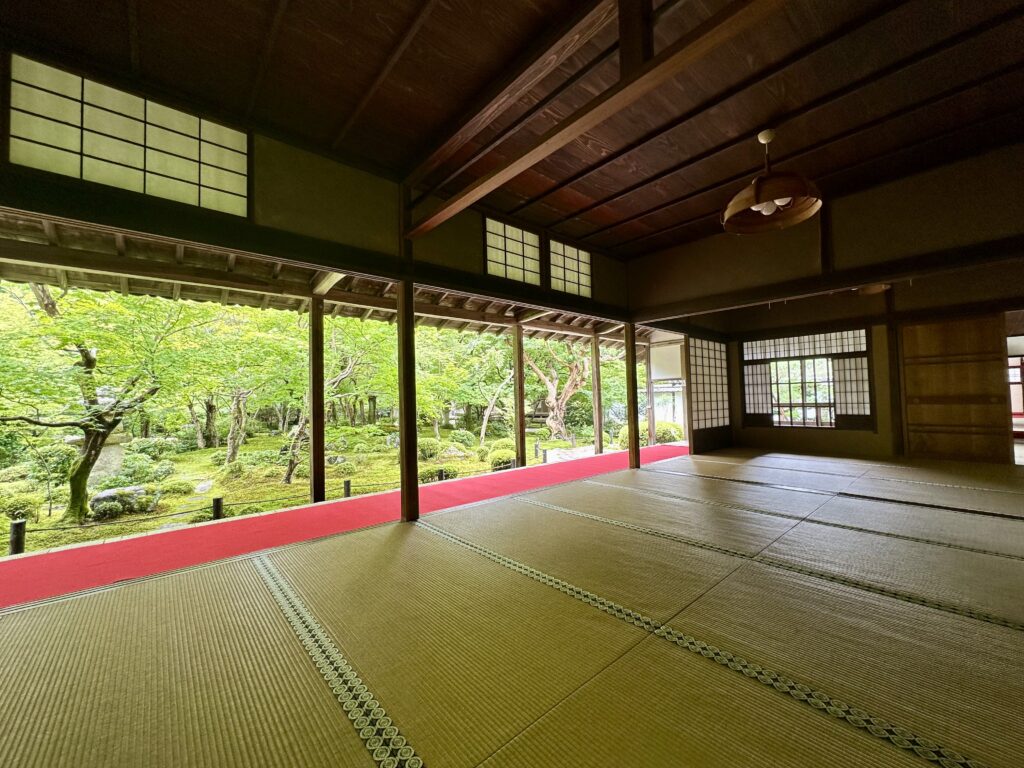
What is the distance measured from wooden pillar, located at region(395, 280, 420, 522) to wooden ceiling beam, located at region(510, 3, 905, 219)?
1630mm

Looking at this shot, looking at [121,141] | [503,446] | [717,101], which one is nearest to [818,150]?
[717,101]

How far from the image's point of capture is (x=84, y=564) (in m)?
2.45

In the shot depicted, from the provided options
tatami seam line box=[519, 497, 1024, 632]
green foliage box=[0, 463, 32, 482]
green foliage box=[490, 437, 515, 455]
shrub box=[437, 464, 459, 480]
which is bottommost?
shrub box=[437, 464, 459, 480]

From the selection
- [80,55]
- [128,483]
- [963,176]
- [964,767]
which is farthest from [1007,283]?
[128,483]

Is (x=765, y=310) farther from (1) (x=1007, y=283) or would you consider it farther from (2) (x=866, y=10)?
(2) (x=866, y=10)

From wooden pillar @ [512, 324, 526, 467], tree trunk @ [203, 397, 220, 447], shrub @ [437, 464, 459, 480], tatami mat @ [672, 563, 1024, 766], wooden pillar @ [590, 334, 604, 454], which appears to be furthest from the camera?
tree trunk @ [203, 397, 220, 447]

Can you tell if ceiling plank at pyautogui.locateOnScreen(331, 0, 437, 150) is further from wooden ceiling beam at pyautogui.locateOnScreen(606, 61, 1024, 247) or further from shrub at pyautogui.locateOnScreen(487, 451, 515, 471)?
shrub at pyautogui.locateOnScreen(487, 451, 515, 471)

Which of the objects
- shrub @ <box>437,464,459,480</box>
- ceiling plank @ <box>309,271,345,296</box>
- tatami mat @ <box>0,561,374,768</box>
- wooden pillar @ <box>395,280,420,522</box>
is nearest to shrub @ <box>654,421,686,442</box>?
shrub @ <box>437,464,459,480</box>

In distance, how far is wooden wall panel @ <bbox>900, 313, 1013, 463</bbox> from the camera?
5.19 m

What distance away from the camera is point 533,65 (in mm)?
2152

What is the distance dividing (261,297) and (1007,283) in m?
9.54

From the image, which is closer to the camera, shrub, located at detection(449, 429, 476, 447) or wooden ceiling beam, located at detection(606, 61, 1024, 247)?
wooden ceiling beam, located at detection(606, 61, 1024, 247)

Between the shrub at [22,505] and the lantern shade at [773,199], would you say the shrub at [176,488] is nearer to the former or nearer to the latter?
the shrub at [22,505]

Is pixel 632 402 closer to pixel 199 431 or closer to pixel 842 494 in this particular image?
pixel 842 494
